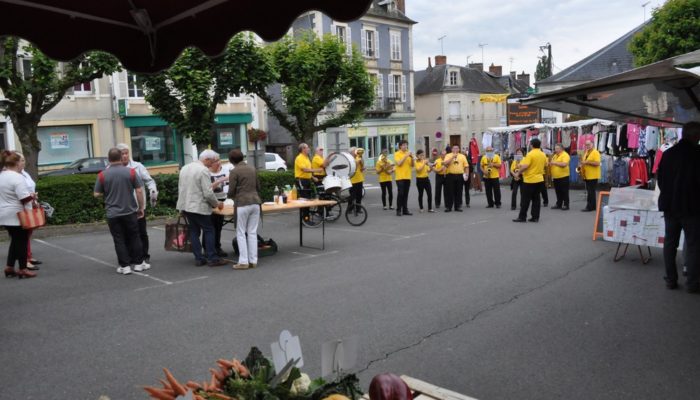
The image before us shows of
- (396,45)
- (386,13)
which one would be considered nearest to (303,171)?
(386,13)

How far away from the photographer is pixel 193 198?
8.86 metres

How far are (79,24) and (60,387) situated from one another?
2.76m

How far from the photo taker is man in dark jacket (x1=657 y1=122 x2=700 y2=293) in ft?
21.5

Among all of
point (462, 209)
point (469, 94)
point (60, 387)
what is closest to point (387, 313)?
Result: point (60, 387)

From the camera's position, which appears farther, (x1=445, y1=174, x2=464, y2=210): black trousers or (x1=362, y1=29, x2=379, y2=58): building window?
(x1=362, y1=29, x2=379, y2=58): building window

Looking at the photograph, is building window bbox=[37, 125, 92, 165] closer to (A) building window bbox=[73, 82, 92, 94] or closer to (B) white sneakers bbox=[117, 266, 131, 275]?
(A) building window bbox=[73, 82, 92, 94]

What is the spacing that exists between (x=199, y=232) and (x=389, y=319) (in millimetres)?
4173

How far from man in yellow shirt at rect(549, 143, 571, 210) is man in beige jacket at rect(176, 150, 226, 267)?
31.2ft

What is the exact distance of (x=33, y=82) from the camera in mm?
13578

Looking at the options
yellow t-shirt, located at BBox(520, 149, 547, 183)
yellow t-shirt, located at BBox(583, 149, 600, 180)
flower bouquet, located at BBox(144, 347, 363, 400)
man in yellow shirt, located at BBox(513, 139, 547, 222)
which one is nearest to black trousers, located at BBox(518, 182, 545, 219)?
man in yellow shirt, located at BBox(513, 139, 547, 222)

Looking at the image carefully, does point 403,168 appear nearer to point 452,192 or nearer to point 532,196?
point 452,192

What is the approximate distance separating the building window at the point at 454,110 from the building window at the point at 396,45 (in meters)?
9.16

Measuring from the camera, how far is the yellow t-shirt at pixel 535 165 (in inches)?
520

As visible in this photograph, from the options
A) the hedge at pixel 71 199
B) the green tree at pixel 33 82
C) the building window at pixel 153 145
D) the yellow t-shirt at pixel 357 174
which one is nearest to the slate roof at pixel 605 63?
the building window at pixel 153 145
